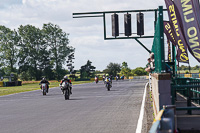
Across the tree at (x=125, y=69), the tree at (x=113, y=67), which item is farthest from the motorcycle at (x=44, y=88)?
the tree at (x=113, y=67)

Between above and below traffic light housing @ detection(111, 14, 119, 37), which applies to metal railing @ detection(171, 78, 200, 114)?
below

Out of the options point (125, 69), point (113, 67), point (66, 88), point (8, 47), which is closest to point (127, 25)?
point (66, 88)

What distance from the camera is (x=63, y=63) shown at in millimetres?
101875

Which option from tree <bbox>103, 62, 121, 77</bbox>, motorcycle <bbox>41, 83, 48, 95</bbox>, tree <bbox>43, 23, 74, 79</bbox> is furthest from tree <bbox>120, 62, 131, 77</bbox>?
motorcycle <bbox>41, 83, 48, 95</bbox>

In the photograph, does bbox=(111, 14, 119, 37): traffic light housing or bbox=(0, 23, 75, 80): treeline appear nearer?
bbox=(111, 14, 119, 37): traffic light housing

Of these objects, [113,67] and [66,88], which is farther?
[113,67]

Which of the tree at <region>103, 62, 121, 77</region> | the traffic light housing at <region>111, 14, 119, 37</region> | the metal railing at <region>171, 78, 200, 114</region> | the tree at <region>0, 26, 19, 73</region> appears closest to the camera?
the metal railing at <region>171, 78, 200, 114</region>

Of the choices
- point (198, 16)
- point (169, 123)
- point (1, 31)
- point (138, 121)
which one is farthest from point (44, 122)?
point (1, 31)

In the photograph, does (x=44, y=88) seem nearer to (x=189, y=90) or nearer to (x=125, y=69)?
Answer: (x=189, y=90)

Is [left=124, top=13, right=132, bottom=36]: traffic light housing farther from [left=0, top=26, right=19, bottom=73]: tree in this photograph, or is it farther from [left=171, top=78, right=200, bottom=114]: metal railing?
[left=0, top=26, right=19, bottom=73]: tree

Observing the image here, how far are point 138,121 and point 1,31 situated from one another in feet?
296

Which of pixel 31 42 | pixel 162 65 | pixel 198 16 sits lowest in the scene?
pixel 162 65

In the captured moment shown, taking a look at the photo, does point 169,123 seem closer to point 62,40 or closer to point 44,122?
point 44,122

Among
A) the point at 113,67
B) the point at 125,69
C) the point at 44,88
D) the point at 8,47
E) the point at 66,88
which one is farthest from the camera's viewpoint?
the point at 113,67
